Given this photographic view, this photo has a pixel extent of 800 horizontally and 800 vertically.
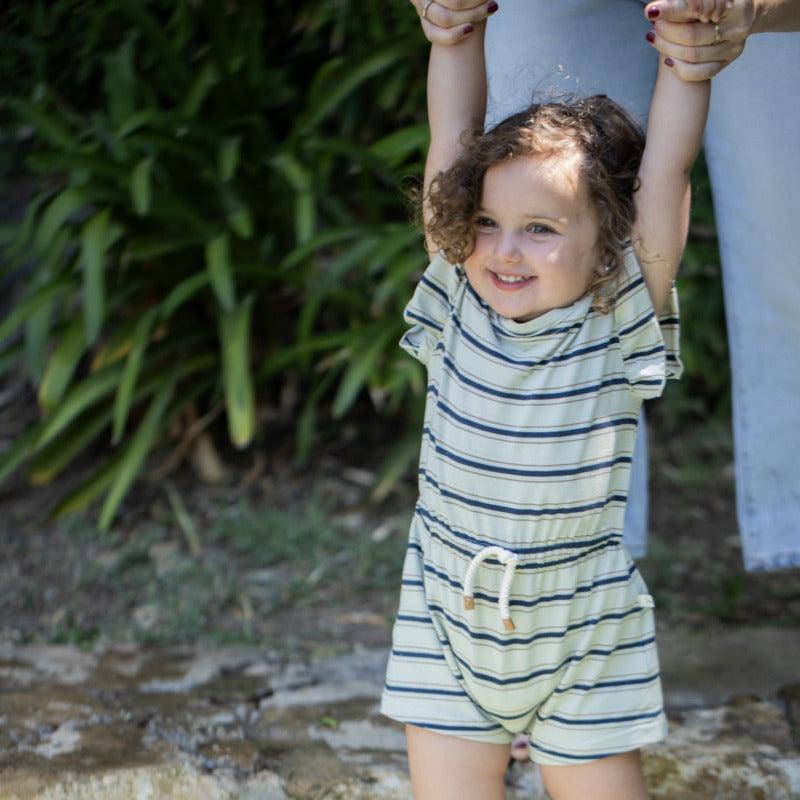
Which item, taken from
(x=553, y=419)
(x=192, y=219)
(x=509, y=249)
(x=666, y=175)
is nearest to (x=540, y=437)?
(x=553, y=419)

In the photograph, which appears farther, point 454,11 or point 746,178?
point 746,178

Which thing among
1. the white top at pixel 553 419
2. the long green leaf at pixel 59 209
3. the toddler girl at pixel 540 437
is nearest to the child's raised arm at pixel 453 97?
the toddler girl at pixel 540 437

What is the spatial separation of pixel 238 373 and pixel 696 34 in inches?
69.1

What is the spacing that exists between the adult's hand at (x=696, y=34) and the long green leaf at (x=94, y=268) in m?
1.79

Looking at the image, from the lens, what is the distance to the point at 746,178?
1.66m

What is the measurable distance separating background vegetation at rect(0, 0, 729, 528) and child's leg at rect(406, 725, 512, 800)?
52.5 inches

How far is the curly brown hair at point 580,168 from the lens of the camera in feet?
4.15

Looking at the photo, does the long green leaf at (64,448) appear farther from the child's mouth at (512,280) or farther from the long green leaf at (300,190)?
the child's mouth at (512,280)

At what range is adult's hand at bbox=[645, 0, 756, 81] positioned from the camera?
1.12 meters

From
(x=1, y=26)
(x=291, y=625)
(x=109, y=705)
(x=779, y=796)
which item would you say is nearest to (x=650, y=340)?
(x=779, y=796)

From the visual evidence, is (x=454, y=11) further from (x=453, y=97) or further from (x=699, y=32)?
(x=699, y=32)

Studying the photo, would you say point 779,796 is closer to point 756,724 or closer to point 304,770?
point 756,724

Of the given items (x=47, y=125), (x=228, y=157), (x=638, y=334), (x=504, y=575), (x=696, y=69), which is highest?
(x=47, y=125)

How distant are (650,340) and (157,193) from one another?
187 centimetres
